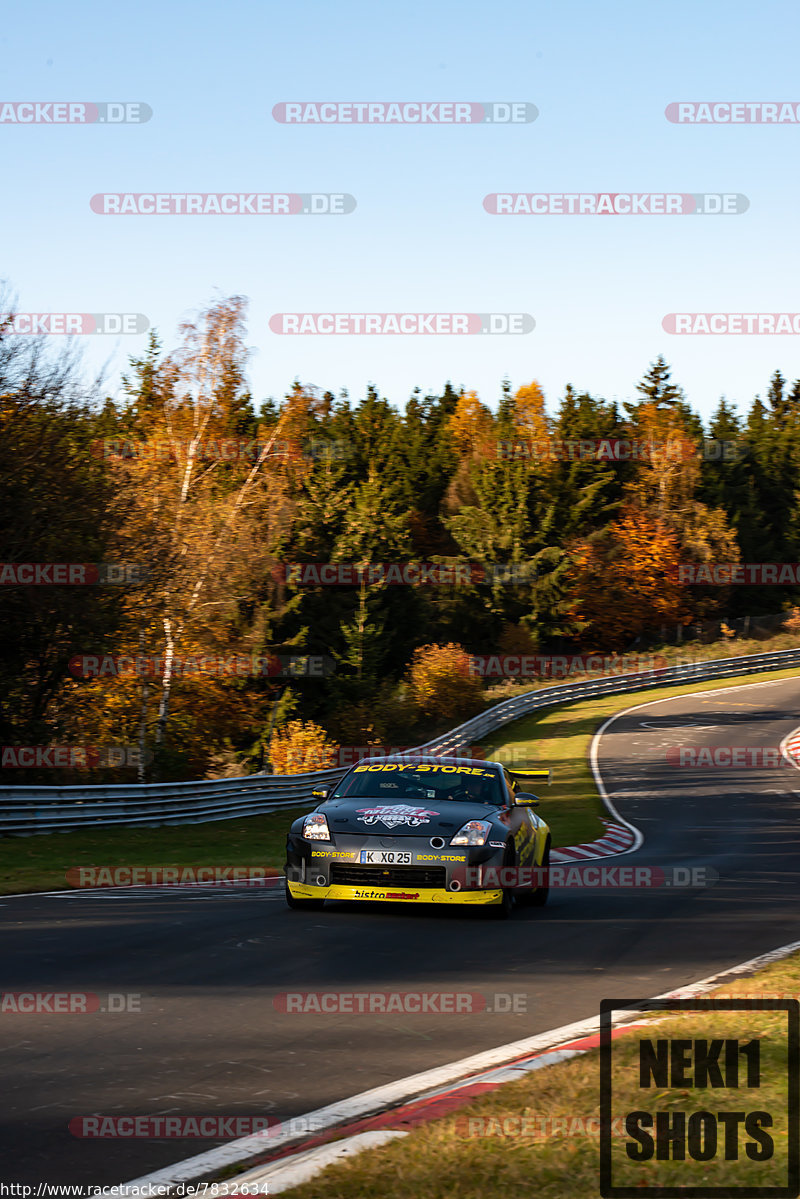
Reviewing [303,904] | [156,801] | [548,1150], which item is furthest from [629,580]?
[548,1150]

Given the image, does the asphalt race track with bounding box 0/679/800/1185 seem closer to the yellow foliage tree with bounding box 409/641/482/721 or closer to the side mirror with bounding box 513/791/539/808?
the side mirror with bounding box 513/791/539/808

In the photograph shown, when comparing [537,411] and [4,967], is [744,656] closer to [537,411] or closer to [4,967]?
[537,411]

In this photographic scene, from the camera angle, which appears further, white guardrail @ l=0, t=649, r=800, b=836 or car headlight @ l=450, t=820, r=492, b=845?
white guardrail @ l=0, t=649, r=800, b=836

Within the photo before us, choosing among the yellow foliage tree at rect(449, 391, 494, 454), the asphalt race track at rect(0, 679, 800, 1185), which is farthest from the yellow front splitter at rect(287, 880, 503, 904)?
the yellow foliage tree at rect(449, 391, 494, 454)

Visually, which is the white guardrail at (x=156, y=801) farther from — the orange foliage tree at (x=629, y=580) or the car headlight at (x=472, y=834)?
the orange foliage tree at (x=629, y=580)

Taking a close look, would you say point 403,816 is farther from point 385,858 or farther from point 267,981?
point 267,981

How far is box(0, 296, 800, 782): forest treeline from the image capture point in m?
23.6

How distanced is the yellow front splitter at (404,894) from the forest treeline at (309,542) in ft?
41.8

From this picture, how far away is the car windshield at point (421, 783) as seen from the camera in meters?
11.6

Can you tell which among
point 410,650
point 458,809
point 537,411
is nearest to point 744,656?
point 410,650

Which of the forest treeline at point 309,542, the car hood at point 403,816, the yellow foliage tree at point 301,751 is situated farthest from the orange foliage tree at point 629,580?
the car hood at point 403,816

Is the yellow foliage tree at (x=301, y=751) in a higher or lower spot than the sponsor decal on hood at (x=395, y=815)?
lower

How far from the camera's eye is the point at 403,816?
35.2 ft

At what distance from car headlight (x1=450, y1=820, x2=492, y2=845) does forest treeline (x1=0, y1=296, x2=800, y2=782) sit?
1323cm
